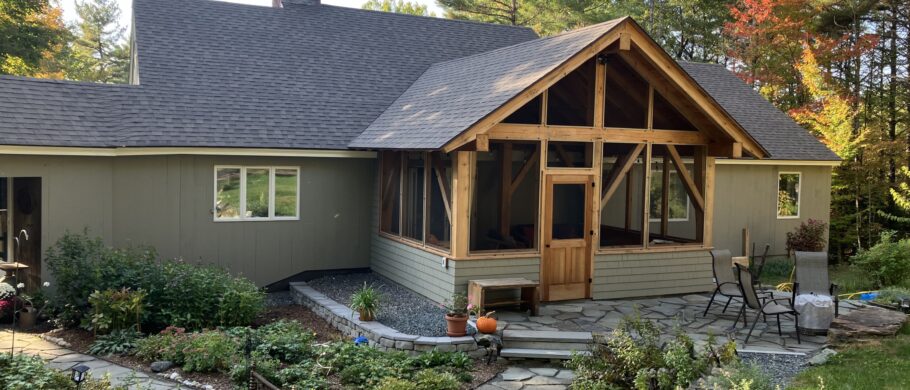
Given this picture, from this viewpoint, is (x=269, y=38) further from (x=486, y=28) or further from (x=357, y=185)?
(x=486, y=28)

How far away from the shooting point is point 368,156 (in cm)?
1241

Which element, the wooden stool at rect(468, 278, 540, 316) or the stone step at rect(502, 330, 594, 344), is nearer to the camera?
the stone step at rect(502, 330, 594, 344)

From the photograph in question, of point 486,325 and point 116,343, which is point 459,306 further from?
point 116,343

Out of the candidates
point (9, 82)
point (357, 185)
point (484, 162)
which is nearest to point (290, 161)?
point (357, 185)

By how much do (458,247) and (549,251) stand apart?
4.91 feet

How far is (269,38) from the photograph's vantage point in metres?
14.7

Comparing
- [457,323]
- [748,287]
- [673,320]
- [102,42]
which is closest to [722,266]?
[748,287]

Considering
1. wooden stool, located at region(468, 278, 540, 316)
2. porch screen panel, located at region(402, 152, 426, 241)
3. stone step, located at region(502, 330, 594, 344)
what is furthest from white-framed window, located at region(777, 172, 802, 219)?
stone step, located at region(502, 330, 594, 344)

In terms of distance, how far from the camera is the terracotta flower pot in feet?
27.3

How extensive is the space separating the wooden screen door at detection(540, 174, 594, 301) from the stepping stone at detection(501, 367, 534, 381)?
2.54 metres

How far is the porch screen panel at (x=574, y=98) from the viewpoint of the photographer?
10.5m

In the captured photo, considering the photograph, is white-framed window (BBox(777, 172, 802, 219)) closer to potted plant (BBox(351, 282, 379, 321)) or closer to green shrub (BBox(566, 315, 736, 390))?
green shrub (BBox(566, 315, 736, 390))

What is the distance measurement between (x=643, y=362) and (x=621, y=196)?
28.6 feet

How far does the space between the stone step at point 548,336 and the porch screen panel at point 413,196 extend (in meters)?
3.17
